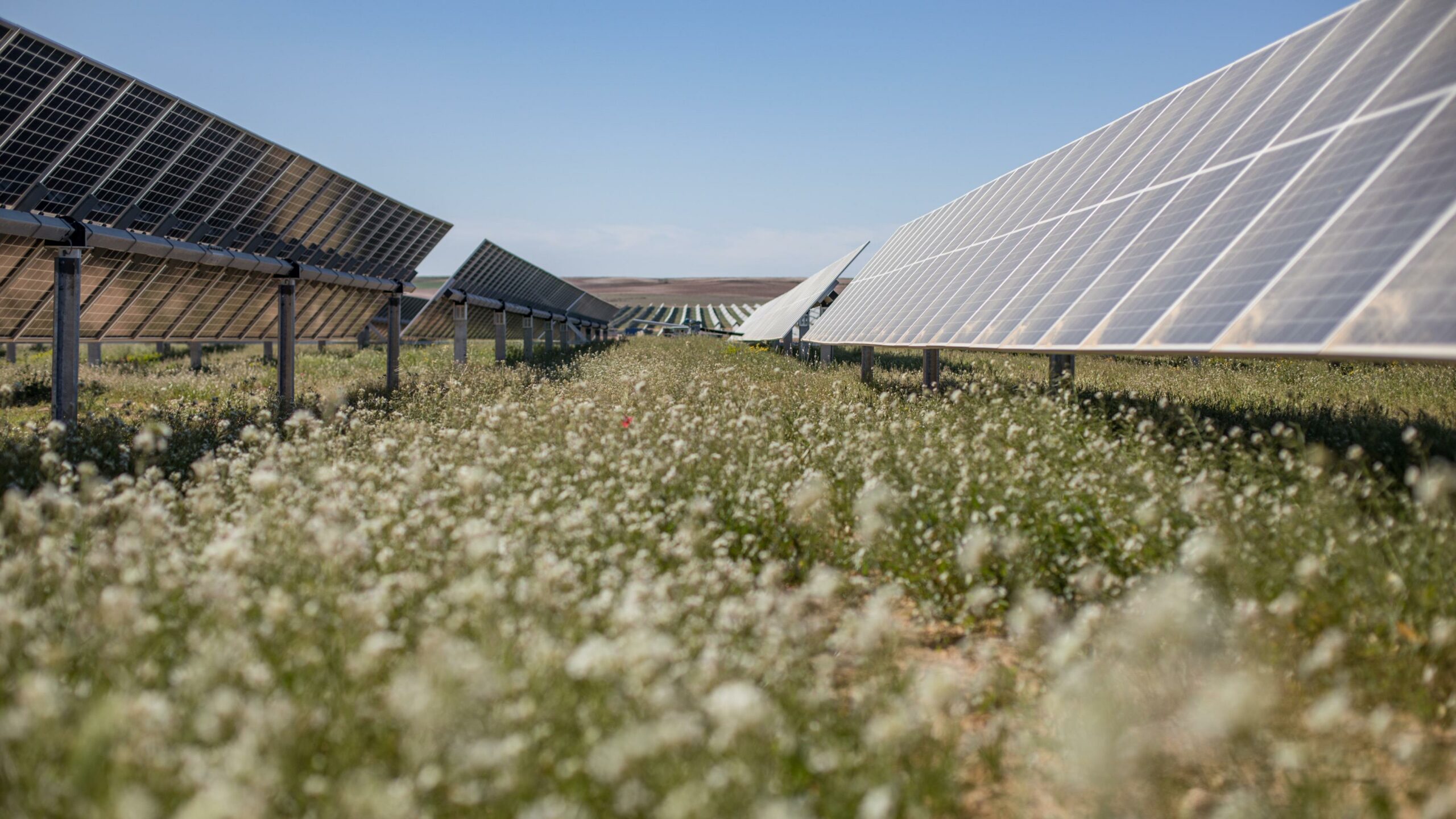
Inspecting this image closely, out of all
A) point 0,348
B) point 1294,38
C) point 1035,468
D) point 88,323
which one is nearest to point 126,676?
point 1035,468

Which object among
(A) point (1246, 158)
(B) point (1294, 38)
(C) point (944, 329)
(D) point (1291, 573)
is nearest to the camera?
(D) point (1291, 573)

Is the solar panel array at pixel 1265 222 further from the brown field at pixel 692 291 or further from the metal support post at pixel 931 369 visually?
the brown field at pixel 692 291

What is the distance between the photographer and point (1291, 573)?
450 centimetres

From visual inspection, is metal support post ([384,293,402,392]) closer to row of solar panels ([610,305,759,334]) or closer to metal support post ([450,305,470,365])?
metal support post ([450,305,470,365])

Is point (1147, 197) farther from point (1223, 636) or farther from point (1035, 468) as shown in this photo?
point (1223, 636)

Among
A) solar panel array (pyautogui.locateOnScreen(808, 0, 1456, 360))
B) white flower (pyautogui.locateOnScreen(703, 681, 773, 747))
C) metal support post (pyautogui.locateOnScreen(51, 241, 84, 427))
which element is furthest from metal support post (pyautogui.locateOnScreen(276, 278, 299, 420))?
white flower (pyautogui.locateOnScreen(703, 681, 773, 747))

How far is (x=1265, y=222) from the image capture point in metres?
6.82

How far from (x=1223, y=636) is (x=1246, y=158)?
5.82 meters

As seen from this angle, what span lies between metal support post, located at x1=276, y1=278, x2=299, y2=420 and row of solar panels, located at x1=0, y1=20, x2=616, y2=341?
38cm

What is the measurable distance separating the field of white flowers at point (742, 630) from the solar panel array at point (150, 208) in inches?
211

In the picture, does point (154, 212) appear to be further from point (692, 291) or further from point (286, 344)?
point (692, 291)

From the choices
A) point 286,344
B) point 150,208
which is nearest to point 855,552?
point 286,344

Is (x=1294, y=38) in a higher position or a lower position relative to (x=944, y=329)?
higher

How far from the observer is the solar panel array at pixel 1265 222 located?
16.7 feet
